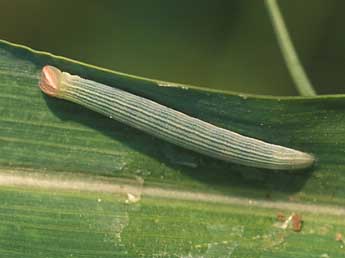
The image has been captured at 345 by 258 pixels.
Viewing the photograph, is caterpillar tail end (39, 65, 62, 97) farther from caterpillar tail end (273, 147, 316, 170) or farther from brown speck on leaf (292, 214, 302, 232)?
brown speck on leaf (292, 214, 302, 232)

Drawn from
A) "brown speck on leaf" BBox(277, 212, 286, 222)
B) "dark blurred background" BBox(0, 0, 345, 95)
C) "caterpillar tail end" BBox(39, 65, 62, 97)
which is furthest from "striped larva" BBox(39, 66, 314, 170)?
"dark blurred background" BBox(0, 0, 345, 95)

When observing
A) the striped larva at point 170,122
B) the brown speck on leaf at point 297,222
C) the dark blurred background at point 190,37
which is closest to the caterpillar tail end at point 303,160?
the striped larva at point 170,122

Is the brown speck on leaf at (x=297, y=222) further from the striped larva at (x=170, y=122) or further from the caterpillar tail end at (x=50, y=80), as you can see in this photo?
the caterpillar tail end at (x=50, y=80)

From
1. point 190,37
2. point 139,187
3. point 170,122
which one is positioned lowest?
point 139,187

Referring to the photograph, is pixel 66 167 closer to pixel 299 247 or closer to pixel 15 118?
pixel 15 118

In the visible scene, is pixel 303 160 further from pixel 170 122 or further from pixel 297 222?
pixel 170 122

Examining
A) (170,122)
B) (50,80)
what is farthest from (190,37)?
(50,80)
